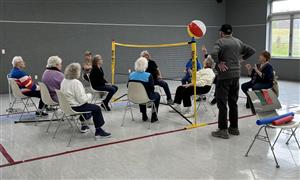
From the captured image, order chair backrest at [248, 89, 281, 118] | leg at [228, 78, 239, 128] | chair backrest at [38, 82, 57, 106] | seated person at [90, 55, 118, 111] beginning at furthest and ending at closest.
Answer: seated person at [90, 55, 118, 111]
chair backrest at [38, 82, 57, 106]
leg at [228, 78, 239, 128]
chair backrest at [248, 89, 281, 118]

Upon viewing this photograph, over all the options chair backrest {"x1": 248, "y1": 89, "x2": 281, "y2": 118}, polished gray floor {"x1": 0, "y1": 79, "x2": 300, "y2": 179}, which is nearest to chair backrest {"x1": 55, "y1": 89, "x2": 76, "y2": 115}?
polished gray floor {"x1": 0, "y1": 79, "x2": 300, "y2": 179}

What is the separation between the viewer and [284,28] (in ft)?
42.1

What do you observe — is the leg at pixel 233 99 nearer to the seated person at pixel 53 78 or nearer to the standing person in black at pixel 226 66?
the standing person in black at pixel 226 66

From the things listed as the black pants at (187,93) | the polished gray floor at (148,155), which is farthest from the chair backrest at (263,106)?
the black pants at (187,93)

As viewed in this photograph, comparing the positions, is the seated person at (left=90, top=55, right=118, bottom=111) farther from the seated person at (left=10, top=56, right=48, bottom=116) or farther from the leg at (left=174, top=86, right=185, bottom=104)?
the leg at (left=174, top=86, right=185, bottom=104)

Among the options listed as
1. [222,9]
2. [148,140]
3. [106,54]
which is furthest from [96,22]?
[148,140]

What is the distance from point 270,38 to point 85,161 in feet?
38.1

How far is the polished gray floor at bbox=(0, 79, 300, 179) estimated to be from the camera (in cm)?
353

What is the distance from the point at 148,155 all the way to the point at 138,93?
1.52m

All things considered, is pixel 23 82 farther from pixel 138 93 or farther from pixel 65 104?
pixel 138 93

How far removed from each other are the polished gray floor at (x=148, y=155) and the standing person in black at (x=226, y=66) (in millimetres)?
460

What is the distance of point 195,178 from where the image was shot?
11.2ft

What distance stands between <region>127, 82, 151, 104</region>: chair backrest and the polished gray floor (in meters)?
0.52

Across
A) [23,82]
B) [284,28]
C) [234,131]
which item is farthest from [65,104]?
[284,28]
